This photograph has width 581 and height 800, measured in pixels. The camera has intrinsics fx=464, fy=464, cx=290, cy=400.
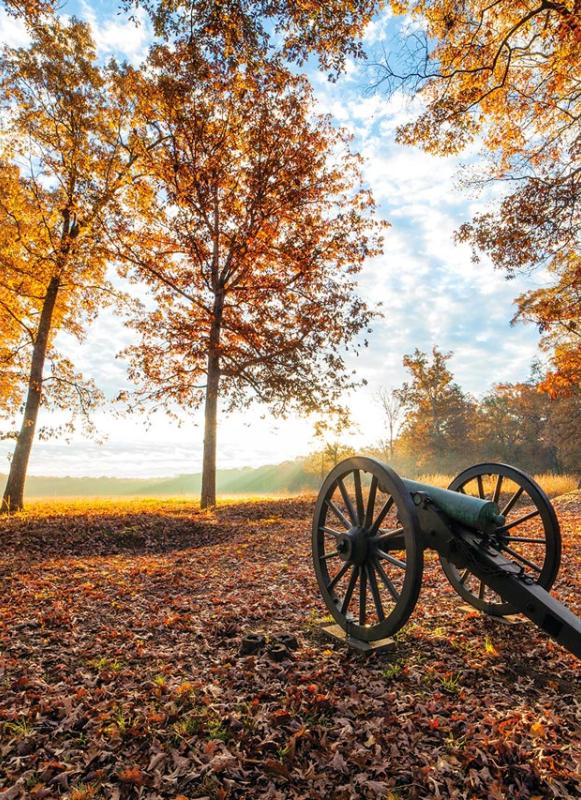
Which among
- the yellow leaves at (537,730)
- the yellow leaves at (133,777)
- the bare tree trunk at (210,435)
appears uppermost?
the bare tree trunk at (210,435)

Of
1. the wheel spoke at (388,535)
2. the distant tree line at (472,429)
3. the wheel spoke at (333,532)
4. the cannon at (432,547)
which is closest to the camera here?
the cannon at (432,547)

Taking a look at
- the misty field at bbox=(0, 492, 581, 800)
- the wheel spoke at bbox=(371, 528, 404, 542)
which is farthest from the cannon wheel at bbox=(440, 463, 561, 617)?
the wheel spoke at bbox=(371, 528, 404, 542)

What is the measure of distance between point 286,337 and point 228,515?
21.4 ft

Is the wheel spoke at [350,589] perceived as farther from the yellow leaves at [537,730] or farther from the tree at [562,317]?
the tree at [562,317]

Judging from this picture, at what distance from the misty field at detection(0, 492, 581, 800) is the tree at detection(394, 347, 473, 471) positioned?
34369mm

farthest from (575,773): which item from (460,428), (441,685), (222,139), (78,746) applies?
(460,428)

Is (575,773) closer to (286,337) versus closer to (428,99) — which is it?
(428,99)

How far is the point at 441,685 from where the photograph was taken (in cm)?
378

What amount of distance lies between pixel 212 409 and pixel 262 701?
13.1 meters

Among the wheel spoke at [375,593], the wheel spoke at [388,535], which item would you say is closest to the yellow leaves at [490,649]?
the wheel spoke at [375,593]

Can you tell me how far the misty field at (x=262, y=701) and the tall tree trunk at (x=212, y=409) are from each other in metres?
9.08

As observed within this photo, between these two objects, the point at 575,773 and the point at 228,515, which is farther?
the point at 228,515


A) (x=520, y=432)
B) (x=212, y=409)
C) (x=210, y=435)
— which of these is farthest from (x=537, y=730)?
(x=520, y=432)

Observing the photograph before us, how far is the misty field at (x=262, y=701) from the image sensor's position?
2.79 metres
